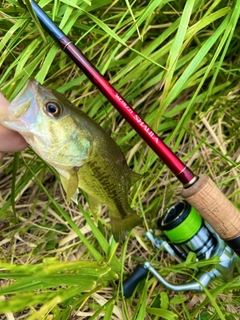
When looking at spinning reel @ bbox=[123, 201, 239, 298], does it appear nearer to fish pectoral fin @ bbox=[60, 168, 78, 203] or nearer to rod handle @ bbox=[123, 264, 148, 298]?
rod handle @ bbox=[123, 264, 148, 298]

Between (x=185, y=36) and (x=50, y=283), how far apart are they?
3.15 ft

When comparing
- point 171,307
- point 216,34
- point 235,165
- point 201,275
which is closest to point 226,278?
point 201,275

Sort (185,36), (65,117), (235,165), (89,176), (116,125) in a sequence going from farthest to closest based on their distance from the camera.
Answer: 1. (116,125)
2. (235,165)
3. (185,36)
4. (89,176)
5. (65,117)

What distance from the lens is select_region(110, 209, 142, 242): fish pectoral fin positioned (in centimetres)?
155

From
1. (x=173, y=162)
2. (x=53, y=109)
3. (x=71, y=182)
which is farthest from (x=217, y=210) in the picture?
(x=53, y=109)

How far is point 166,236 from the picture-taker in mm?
1844

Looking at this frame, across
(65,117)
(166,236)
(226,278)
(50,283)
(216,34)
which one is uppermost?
(65,117)

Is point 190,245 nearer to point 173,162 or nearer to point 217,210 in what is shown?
point 217,210

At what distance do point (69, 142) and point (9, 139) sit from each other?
194mm

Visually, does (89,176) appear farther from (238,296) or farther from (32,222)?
(238,296)

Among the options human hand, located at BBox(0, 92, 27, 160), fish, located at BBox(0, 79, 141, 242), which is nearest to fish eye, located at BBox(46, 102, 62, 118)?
fish, located at BBox(0, 79, 141, 242)

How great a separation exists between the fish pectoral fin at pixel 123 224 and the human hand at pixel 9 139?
0.46 m

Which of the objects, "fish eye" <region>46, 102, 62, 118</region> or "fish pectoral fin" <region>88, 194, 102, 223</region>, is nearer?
"fish eye" <region>46, 102, 62, 118</region>

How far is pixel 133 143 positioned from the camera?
1906 mm
